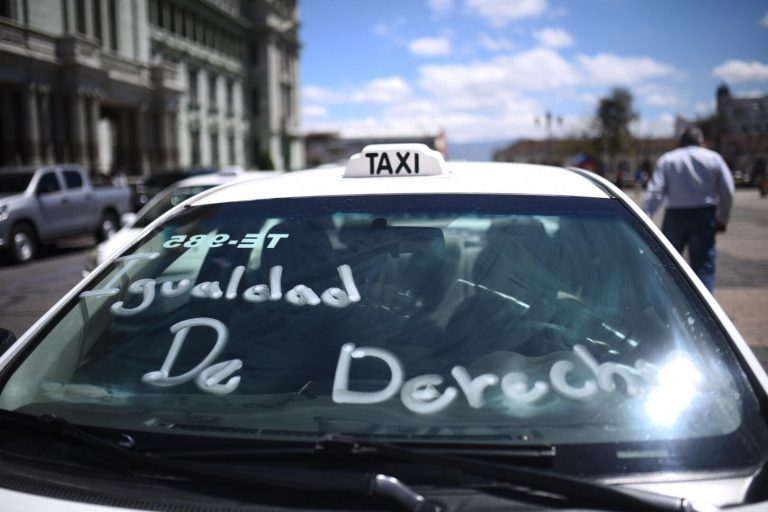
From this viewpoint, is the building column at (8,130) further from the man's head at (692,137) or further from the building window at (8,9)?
the man's head at (692,137)

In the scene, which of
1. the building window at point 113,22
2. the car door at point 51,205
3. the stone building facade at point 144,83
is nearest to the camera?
the car door at point 51,205

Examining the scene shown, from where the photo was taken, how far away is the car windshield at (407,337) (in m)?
1.73

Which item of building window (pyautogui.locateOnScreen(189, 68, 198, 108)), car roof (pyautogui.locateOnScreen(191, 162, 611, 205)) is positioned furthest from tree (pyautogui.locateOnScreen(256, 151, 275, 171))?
car roof (pyautogui.locateOnScreen(191, 162, 611, 205))

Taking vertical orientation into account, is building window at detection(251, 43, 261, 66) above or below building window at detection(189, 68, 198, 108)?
above

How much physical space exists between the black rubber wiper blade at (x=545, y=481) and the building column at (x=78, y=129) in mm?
36494

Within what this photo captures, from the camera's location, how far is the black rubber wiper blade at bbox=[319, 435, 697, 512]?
55.0 inches

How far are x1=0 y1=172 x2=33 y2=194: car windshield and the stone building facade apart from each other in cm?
1626

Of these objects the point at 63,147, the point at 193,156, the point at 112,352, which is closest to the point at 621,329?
the point at 112,352

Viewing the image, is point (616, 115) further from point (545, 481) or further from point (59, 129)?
point (545, 481)

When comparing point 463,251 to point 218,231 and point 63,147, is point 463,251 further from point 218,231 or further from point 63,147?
point 63,147

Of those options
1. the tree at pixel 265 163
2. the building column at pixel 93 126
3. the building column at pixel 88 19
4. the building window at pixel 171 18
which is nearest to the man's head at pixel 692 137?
the building column at pixel 93 126

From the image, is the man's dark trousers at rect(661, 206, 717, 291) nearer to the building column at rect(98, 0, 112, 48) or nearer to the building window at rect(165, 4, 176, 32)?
the building column at rect(98, 0, 112, 48)

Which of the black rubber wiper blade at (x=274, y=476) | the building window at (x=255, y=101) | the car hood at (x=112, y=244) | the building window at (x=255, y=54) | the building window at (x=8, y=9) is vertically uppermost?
the building window at (x=255, y=54)

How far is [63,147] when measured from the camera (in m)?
34.3
